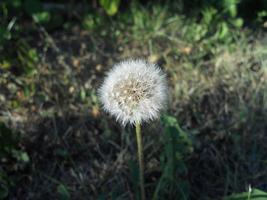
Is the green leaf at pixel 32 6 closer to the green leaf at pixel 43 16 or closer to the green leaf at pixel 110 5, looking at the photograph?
the green leaf at pixel 43 16

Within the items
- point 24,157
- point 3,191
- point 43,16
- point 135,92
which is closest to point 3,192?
point 3,191

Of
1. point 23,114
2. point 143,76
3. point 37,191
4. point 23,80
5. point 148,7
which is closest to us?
point 143,76

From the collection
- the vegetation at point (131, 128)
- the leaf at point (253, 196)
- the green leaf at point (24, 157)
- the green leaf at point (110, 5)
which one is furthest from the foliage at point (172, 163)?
the green leaf at point (110, 5)

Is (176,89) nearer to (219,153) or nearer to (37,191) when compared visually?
(219,153)

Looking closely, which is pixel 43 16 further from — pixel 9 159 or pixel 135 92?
pixel 135 92

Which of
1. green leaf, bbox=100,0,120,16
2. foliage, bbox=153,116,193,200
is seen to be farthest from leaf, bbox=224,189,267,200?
green leaf, bbox=100,0,120,16

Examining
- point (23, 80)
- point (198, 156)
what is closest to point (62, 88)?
point (23, 80)
